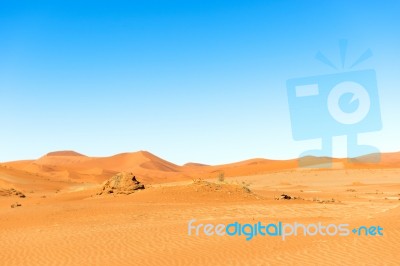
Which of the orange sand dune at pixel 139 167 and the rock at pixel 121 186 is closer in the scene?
the rock at pixel 121 186

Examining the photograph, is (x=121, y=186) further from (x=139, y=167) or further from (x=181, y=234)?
(x=139, y=167)

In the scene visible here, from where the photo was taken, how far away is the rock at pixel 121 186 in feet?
89.6

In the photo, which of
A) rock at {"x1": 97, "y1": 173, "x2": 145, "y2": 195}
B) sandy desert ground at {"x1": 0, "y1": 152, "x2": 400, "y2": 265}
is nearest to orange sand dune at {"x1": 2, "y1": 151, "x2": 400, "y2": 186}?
rock at {"x1": 97, "y1": 173, "x2": 145, "y2": 195}

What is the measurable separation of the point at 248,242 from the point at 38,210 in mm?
12668

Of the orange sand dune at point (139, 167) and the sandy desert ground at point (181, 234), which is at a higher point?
the orange sand dune at point (139, 167)

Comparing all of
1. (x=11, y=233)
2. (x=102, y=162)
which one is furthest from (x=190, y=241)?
(x=102, y=162)

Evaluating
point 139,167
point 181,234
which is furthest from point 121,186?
point 139,167

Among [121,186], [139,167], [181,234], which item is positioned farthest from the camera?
[139,167]

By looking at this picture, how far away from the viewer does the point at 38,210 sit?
2047cm

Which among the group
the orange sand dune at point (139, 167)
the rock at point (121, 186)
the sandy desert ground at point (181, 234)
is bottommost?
the sandy desert ground at point (181, 234)

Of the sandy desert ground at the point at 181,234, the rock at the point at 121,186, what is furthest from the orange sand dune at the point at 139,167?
the sandy desert ground at the point at 181,234

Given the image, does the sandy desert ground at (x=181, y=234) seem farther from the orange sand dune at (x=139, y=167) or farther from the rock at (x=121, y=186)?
the orange sand dune at (x=139, y=167)

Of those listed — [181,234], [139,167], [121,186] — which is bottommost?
[181,234]

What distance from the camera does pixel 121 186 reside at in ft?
91.0
